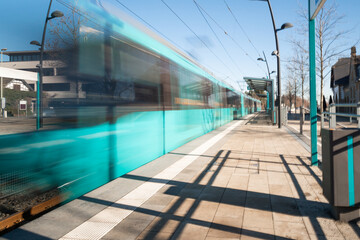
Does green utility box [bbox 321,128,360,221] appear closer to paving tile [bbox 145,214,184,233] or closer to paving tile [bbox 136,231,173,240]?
paving tile [bbox 145,214,184,233]

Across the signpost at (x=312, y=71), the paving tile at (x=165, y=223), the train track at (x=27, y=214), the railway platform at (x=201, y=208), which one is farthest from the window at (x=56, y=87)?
the signpost at (x=312, y=71)

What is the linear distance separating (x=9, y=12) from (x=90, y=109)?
159 centimetres

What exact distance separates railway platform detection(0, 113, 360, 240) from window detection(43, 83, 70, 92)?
5.09 ft

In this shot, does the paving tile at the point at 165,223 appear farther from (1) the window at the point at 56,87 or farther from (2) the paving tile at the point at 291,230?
(1) the window at the point at 56,87

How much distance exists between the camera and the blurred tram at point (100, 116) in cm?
338

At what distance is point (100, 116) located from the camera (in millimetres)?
4449

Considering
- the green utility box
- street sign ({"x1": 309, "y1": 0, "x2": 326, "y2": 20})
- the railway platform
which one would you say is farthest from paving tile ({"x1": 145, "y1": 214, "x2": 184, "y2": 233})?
street sign ({"x1": 309, "y1": 0, "x2": 326, "y2": 20})

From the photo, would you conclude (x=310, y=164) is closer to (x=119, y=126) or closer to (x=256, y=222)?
(x=256, y=222)

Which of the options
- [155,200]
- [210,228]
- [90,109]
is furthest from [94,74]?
[210,228]

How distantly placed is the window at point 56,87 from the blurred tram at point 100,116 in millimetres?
132

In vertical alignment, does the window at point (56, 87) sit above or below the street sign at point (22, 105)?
above

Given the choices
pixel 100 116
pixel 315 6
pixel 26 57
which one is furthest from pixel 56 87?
pixel 315 6

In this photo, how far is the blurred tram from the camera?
338 centimetres

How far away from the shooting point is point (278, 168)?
617 cm
